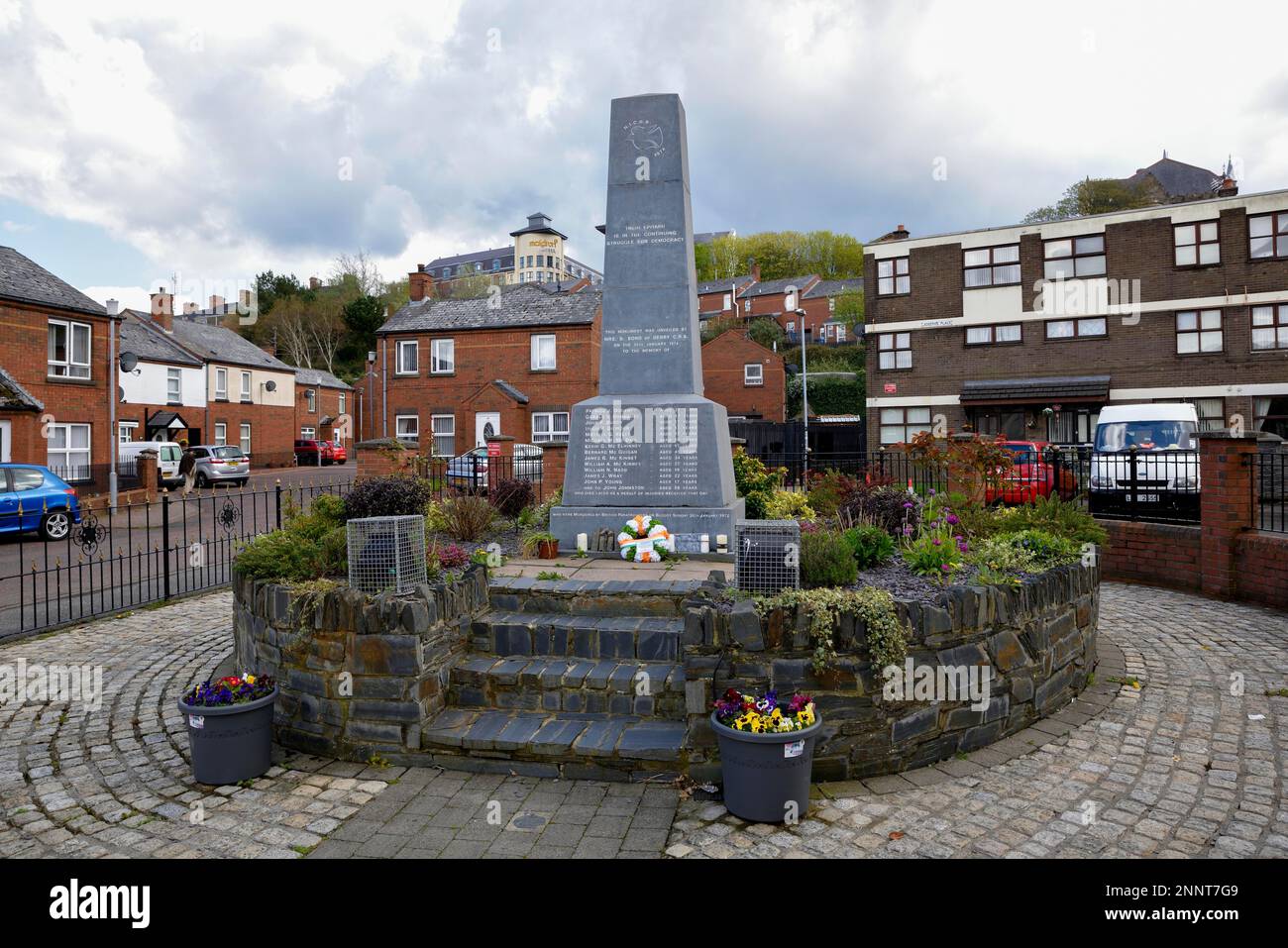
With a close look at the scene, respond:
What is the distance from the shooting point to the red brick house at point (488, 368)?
111ft

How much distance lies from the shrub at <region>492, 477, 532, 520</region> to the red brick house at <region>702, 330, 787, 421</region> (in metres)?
31.7

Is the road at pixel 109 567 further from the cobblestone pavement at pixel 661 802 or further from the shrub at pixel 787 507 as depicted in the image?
the shrub at pixel 787 507

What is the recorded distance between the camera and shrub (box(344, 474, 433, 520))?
7992 mm

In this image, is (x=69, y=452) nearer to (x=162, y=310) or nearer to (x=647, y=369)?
(x=162, y=310)

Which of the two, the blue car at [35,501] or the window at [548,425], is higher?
the window at [548,425]

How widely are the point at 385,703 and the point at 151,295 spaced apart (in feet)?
153

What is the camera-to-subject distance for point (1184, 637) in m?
8.09

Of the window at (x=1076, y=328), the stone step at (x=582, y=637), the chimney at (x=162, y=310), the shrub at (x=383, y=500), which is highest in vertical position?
the chimney at (x=162, y=310)

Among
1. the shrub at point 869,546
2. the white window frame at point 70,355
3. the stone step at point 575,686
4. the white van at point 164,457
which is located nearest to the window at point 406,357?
the white van at point 164,457

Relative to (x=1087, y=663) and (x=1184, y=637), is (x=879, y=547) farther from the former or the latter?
(x=1184, y=637)

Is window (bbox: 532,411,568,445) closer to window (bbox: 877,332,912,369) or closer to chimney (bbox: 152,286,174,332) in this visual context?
window (bbox: 877,332,912,369)

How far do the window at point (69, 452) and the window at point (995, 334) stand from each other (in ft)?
106

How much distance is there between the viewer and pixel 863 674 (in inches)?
188
